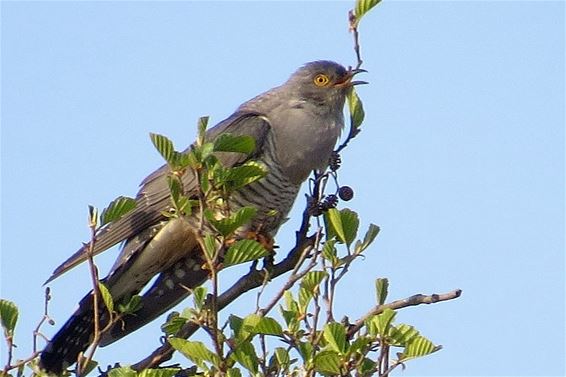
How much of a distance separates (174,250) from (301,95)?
103cm

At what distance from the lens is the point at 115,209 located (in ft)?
8.63

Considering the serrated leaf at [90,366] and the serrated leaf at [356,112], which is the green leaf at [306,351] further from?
the serrated leaf at [356,112]

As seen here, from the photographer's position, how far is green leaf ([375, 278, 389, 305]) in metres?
2.68

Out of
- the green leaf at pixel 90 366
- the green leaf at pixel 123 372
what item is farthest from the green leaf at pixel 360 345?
the green leaf at pixel 90 366

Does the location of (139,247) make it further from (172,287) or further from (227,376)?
(227,376)

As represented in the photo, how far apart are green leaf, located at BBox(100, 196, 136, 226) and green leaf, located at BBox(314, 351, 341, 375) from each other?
660 millimetres

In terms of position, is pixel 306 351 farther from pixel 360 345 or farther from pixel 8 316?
pixel 8 316

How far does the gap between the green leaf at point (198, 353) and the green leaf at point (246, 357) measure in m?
0.06

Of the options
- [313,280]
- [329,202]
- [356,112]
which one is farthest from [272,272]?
→ [313,280]

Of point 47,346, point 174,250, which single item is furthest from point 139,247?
point 47,346

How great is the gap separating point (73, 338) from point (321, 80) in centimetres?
176

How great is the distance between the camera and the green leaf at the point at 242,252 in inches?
100

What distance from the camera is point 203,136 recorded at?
2.60m

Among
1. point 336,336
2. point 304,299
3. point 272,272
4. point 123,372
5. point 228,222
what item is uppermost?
point 272,272
